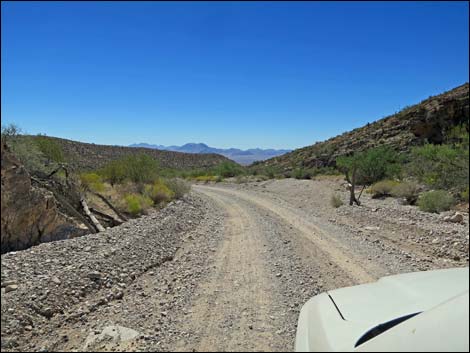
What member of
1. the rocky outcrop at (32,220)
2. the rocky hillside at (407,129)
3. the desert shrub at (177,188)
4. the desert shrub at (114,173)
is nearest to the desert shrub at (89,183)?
the desert shrub at (114,173)

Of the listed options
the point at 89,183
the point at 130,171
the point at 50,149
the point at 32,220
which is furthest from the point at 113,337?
the point at 130,171

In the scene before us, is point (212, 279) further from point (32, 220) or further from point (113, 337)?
point (32, 220)

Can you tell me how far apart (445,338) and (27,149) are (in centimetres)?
1113

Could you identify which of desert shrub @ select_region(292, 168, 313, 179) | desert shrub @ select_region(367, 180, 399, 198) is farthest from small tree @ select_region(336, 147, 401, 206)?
desert shrub @ select_region(292, 168, 313, 179)

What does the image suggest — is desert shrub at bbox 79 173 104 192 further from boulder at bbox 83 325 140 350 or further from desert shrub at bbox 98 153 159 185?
boulder at bbox 83 325 140 350

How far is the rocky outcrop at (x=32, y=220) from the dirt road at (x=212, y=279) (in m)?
0.56

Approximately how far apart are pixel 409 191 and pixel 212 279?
11.7 m

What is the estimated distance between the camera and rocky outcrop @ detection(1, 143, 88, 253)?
→ 6.76 metres

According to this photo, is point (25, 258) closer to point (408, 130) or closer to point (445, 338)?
point (445, 338)

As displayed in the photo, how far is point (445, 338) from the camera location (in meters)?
1.69

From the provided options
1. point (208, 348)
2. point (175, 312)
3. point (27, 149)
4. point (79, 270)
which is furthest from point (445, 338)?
point (27, 149)

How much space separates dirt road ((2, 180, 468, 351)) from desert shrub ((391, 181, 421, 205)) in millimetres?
3273

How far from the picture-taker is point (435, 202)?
11.1 metres

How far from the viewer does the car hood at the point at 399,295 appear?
2023mm
